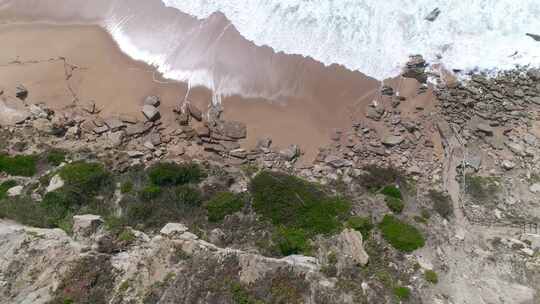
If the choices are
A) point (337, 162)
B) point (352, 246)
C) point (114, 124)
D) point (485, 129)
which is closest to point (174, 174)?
point (114, 124)

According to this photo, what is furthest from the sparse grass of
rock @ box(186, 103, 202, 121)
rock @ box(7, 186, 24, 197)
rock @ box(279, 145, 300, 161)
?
rock @ box(7, 186, 24, 197)

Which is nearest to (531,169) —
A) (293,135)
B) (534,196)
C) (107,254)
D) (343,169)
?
(534,196)

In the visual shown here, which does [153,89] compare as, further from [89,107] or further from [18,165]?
[18,165]

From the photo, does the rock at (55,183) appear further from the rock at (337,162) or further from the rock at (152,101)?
the rock at (337,162)

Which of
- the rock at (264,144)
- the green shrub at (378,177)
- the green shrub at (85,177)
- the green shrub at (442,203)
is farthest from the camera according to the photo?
the rock at (264,144)

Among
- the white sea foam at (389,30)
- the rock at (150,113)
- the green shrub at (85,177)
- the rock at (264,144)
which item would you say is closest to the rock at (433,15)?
the white sea foam at (389,30)

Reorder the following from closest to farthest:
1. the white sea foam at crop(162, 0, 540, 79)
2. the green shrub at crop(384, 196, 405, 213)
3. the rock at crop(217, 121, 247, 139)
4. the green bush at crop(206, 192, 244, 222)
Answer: the green bush at crop(206, 192, 244, 222) → the green shrub at crop(384, 196, 405, 213) → the rock at crop(217, 121, 247, 139) → the white sea foam at crop(162, 0, 540, 79)

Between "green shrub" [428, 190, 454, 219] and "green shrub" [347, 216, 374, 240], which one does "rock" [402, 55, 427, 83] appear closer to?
"green shrub" [428, 190, 454, 219]
